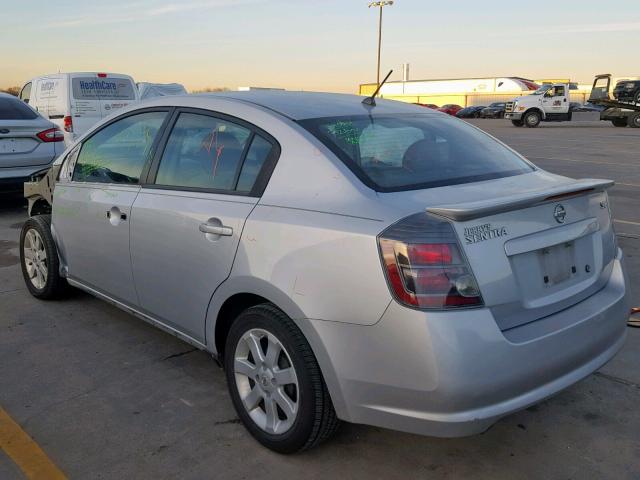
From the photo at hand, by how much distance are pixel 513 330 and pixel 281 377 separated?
101 centimetres

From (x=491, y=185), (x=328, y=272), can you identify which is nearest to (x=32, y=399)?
(x=328, y=272)

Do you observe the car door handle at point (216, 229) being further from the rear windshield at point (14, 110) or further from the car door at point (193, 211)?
the rear windshield at point (14, 110)

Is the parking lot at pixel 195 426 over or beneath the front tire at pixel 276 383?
beneath

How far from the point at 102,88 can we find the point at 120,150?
32.5 feet

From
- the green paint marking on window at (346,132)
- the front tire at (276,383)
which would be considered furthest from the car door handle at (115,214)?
the green paint marking on window at (346,132)

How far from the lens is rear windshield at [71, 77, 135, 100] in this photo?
12453 mm

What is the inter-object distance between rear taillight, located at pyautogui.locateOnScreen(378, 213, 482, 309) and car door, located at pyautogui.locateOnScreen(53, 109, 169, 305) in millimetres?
1873

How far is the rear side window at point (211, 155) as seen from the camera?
116 inches

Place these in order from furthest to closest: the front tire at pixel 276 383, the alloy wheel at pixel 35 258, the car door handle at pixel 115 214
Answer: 1. the alloy wheel at pixel 35 258
2. the car door handle at pixel 115 214
3. the front tire at pixel 276 383

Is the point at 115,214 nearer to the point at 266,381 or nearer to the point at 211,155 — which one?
the point at 211,155

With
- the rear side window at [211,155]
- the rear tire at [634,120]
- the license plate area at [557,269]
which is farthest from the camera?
the rear tire at [634,120]

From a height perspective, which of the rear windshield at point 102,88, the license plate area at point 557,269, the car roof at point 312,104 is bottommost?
the license plate area at point 557,269

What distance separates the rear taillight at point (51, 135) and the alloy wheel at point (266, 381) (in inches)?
264

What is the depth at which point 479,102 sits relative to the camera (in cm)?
7619
